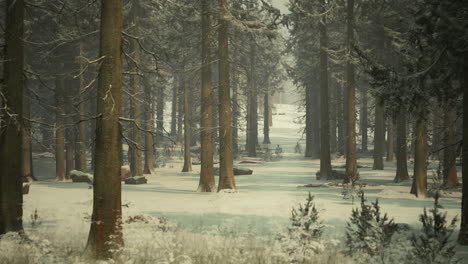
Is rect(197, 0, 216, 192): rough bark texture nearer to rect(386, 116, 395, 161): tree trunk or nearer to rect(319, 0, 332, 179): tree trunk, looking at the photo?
rect(319, 0, 332, 179): tree trunk

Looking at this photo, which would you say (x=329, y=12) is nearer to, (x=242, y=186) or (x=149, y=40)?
(x=242, y=186)

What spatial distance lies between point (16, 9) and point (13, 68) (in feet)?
3.77

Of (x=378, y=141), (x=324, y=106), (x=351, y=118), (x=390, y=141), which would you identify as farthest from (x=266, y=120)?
(x=351, y=118)

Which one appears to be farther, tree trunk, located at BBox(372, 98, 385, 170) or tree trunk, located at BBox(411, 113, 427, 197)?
tree trunk, located at BBox(372, 98, 385, 170)

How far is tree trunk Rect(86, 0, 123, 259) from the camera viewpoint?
7.20 m

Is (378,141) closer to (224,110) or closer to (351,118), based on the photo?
(351,118)

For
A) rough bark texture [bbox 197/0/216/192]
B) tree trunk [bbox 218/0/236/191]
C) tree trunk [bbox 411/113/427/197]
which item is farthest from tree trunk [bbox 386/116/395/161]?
tree trunk [bbox 218/0/236/191]

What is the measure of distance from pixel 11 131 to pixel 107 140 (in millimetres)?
2739

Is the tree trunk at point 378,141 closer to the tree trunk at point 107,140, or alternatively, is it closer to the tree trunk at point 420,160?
the tree trunk at point 420,160

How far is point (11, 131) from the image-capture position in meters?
8.77

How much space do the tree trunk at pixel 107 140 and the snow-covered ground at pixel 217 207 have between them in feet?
1.37

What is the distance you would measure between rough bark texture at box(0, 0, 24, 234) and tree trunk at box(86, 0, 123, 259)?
2.42 m

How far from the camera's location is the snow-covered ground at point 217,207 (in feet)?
31.4

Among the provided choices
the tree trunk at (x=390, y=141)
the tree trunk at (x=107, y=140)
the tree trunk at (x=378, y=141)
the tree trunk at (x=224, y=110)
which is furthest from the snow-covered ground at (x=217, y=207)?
the tree trunk at (x=390, y=141)
